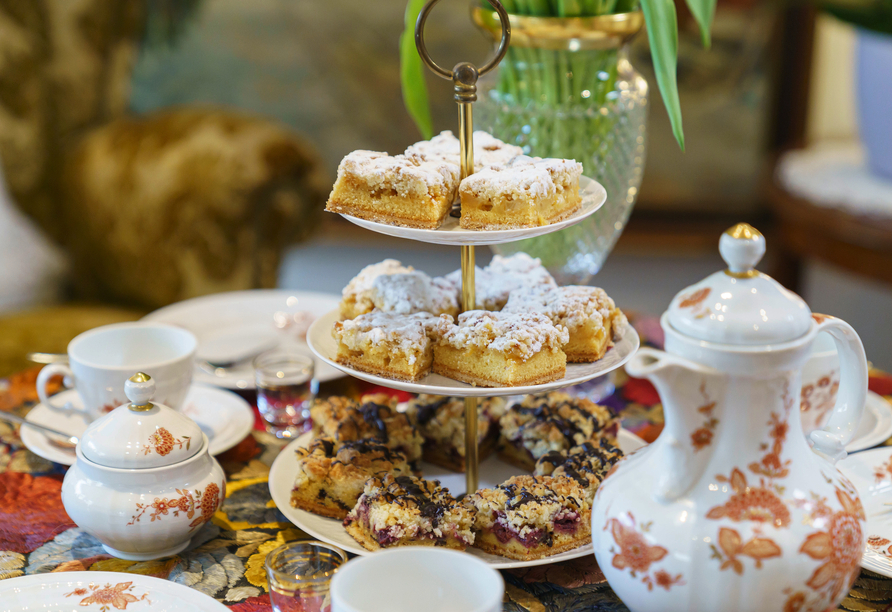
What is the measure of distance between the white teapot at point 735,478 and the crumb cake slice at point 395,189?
27 centimetres

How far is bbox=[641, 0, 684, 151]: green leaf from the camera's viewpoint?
97 centimetres

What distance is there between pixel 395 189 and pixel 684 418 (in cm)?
36

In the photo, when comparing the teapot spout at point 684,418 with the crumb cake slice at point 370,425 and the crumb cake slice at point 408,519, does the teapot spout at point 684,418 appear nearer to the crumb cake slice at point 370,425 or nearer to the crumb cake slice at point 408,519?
the crumb cake slice at point 408,519

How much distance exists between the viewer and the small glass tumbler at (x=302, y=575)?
748 mm

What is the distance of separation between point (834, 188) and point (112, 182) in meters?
1.80

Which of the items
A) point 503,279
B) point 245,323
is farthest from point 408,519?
point 245,323

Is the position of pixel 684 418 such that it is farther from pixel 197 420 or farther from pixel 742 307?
pixel 197 420

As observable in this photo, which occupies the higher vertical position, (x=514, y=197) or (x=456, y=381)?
(x=514, y=197)

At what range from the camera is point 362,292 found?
99 cm

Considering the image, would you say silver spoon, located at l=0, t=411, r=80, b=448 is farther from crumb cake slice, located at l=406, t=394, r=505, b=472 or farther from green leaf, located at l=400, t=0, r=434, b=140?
green leaf, located at l=400, t=0, r=434, b=140

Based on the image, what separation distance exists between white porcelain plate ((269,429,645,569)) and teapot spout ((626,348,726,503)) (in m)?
0.20

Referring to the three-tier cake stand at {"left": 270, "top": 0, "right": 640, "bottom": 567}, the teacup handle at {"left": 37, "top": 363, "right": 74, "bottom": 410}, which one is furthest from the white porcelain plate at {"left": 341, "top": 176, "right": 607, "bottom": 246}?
the teacup handle at {"left": 37, "top": 363, "right": 74, "bottom": 410}

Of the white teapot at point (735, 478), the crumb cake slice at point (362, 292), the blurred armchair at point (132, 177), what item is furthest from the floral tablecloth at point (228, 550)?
the blurred armchair at point (132, 177)

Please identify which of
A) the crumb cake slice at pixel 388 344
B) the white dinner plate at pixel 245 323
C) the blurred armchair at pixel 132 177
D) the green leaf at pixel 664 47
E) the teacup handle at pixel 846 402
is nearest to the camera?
the teacup handle at pixel 846 402
